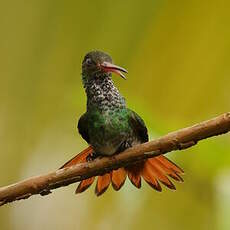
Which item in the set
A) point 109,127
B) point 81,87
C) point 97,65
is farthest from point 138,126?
point 81,87

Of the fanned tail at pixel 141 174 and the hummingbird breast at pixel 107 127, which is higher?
the hummingbird breast at pixel 107 127

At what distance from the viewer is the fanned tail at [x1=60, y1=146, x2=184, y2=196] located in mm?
1665

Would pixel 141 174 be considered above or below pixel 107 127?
below

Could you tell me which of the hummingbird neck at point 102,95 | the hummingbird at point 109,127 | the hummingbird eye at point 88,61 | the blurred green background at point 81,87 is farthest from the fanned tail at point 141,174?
the blurred green background at point 81,87

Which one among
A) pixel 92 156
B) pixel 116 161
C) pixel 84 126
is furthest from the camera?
pixel 84 126

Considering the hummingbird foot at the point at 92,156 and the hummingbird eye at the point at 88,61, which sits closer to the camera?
the hummingbird foot at the point at 92,156

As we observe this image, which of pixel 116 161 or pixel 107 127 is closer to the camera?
pixel 116 161

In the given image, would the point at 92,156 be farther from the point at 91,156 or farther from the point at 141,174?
the point at 141,174

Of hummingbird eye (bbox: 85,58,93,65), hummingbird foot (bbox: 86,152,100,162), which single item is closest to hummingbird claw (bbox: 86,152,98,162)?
hummingbird foot (bbox: 86,152,100,162)

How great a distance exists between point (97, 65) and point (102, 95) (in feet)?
0.25

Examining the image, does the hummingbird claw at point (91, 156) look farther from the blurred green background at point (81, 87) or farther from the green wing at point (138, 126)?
the blurred green background at point (81, 87)

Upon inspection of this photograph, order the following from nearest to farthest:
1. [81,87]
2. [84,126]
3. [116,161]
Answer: [116,161]
[84,126]
[81,87]

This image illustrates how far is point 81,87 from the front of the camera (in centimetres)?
226

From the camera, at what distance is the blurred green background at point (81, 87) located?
2.39 meters
